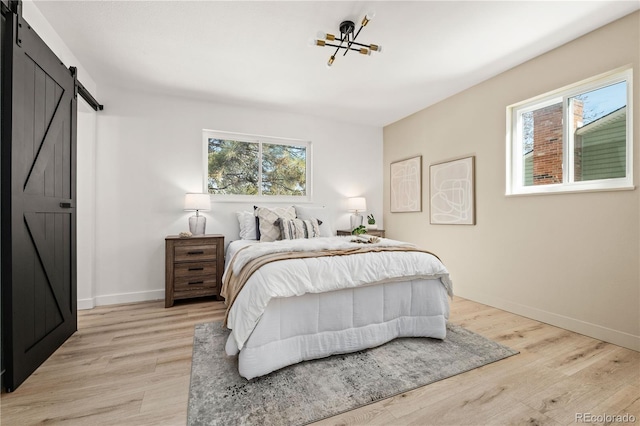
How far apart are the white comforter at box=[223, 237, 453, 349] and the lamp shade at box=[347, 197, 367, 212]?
6.72ft

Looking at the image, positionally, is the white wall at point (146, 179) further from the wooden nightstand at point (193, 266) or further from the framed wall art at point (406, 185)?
the framed wall art at point (406, 185)

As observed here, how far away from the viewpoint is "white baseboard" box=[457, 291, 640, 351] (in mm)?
2168

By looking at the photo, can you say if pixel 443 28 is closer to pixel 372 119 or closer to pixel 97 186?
pixel 372 119

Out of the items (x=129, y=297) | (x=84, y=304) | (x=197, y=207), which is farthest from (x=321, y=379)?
(x=84, y=304)

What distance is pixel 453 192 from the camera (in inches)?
143

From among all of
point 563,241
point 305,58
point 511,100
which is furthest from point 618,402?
point 305,58

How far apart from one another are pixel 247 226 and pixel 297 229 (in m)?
0.71

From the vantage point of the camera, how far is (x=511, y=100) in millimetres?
2996

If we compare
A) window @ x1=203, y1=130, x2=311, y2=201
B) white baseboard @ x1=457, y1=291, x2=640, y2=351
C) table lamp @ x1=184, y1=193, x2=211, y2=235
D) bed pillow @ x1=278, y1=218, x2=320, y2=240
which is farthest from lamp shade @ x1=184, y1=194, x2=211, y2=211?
white baseboard @ x1=457, y1=291, x2=640, y2=351

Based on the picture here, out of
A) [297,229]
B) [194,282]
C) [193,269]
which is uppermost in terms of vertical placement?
[297,229]

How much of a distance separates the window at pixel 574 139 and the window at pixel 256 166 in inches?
107

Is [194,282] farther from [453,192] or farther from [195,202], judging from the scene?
[453,192]

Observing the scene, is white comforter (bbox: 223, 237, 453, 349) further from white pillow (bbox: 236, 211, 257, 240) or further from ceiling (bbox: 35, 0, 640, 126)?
ceiling (bbox: 35, 0, 640, 126)

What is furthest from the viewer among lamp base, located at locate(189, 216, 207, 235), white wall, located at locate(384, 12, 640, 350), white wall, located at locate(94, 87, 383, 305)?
lamp base, located at locate(189, 216, 207, 235)
